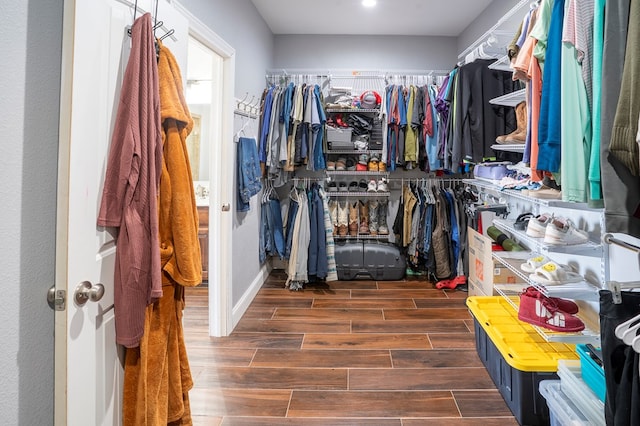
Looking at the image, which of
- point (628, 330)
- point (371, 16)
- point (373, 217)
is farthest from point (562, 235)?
point (371, 16)

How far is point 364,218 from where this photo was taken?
427 centimetres

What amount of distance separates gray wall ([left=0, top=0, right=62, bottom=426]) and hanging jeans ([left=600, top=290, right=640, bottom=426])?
1574 mm

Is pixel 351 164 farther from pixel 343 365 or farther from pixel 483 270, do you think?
pixel 343 365

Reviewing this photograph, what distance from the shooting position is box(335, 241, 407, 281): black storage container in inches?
158

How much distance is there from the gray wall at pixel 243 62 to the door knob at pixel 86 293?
5.47ft

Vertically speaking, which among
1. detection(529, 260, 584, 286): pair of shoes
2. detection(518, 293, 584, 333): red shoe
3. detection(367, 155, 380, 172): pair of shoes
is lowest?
detection(518, 293, 584, 333): red shoe

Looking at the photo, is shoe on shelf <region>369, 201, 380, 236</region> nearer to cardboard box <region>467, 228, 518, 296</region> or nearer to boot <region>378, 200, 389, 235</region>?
boot <region>378, 200, 389, 235</region>

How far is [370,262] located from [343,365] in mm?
1795

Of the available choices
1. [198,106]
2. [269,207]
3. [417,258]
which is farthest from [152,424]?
[198,106]

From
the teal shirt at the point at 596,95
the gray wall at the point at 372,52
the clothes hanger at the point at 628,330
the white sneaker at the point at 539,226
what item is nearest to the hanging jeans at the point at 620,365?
the clothes hanger at the point at 628,330

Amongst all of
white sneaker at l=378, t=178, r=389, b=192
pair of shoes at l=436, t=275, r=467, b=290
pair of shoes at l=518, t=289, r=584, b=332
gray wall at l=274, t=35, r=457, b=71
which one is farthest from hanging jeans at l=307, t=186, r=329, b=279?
pair of shoes at l=518, t=289, r=584, b=332

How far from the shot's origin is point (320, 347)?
8.39 ft

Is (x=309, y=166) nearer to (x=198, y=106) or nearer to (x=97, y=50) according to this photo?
(x=198, y=106)

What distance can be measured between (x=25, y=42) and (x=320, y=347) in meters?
2.26
